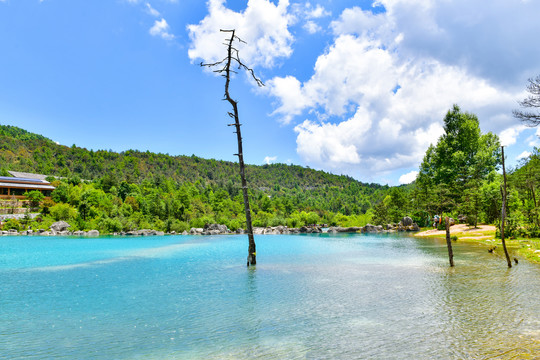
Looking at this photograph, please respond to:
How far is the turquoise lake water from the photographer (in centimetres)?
722

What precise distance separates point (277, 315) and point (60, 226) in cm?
7240

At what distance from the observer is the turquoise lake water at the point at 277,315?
7.22 meters

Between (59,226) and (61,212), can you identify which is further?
(61,212)

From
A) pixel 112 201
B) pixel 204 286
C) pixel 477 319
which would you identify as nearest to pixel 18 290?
pixel 204 286

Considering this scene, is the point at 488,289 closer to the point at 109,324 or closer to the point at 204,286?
the point at 204,286

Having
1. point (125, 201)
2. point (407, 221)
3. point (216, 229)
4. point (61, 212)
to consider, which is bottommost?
point (216, 229)

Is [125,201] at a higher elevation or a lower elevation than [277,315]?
higher

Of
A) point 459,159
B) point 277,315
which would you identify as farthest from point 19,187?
point 459,159

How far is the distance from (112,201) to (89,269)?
7623 cm

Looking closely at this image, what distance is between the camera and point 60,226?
66.8m

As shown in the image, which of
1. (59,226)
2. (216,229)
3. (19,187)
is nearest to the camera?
(59,226)

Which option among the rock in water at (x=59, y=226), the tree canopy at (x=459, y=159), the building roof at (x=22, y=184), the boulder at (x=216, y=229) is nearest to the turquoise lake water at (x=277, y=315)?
the tree canopy at (x=459, y=159)

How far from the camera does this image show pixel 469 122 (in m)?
59.8

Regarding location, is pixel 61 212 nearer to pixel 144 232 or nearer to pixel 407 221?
pixel 144 232
